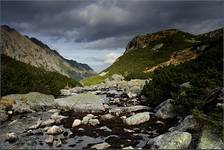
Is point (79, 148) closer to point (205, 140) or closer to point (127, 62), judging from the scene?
point (205, 140)

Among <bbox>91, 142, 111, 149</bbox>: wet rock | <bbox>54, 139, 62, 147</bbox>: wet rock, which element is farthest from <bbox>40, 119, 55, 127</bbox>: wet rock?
<bbox>91, 142, 111, 149</bbox>: wet rock

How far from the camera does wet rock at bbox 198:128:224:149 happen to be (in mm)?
16906

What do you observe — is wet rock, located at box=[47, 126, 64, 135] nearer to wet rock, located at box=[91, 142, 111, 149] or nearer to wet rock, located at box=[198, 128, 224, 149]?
wet rock, located at box=[91, 142, 111, 149]

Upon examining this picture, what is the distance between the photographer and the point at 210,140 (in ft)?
57.0

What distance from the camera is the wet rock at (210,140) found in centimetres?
1691

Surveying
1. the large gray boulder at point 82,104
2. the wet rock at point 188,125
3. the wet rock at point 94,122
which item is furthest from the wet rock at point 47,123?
the wet rock at point 188,125

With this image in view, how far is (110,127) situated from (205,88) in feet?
26.2

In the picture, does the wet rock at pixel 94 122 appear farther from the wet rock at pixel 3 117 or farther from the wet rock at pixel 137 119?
the wet rock at pixel 3 117

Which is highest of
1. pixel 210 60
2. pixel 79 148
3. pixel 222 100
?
pixel 210 60

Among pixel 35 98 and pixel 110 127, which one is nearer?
pixel 110 127

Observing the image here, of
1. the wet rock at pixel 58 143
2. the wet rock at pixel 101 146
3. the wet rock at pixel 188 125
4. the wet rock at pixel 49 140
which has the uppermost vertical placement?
the wet rock at pixel 188 125

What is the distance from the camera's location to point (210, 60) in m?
33.6

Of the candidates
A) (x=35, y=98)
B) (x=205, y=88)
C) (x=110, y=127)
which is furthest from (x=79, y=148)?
(x=35, y=98)

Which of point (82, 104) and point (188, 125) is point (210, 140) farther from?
point (82, 104)
